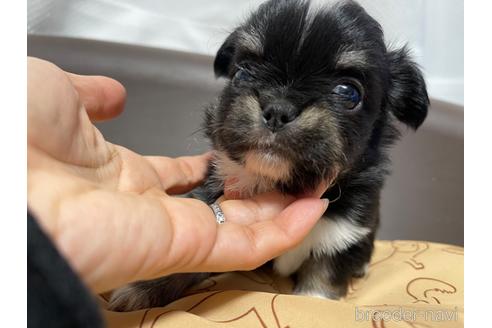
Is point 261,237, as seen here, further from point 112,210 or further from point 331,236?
point 112,210

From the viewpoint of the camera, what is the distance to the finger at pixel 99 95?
168 centimetres

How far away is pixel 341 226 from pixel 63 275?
3.79 ft

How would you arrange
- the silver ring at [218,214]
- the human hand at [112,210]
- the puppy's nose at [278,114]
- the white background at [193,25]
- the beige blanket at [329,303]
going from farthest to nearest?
the white background at [193,25]
the silver ring at [218,214]
the beige blanket at [329,303]
the puppy's nose at [278,114]
the human hand at [112,210]

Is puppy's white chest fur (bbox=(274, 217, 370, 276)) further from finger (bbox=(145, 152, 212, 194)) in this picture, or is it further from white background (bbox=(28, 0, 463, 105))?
white background (bbox=(28, 0, 463, 105))

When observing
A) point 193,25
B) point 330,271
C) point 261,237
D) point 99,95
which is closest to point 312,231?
point 330,271

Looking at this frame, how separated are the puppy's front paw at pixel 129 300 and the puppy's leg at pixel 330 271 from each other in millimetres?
594

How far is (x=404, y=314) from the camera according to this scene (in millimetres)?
1588

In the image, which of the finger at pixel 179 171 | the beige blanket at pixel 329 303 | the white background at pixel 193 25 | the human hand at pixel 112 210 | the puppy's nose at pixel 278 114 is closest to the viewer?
the human hand at pixel 112 210

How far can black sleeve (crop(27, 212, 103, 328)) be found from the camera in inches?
31.2

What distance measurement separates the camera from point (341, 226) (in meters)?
1.79

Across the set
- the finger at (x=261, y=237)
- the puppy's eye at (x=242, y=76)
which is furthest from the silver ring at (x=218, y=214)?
the puppy's eye at (x=242, y=76)

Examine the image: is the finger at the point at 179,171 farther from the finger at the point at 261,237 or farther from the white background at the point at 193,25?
the white background at the point at 193,25

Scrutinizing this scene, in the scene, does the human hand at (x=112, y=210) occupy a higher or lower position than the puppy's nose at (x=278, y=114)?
lower

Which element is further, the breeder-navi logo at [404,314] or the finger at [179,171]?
the finger at [179,171]
